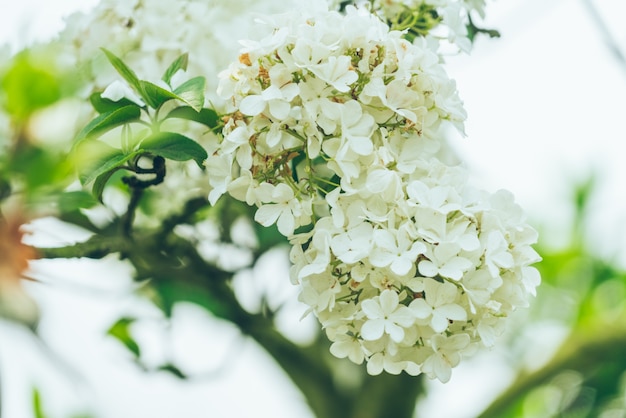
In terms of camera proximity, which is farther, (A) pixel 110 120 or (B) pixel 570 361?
(B) pixel 570 361

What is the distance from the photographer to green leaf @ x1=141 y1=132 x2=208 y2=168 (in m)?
0.53

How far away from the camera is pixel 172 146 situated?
53cm

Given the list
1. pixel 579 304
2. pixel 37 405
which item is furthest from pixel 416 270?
pixel 579 304

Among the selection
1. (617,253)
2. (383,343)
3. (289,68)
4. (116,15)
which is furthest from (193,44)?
(617,253)

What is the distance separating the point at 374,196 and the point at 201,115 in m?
0.16

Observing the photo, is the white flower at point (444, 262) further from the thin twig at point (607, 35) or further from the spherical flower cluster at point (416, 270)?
the thin twig at point (607, 35)

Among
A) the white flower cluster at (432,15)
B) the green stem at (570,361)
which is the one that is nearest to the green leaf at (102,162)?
the white flower cluster at (432,15)

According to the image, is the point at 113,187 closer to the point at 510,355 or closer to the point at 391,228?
the point at 391,228

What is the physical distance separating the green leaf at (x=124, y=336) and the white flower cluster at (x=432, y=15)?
0.52 m

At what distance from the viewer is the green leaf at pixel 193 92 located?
0.52 metres

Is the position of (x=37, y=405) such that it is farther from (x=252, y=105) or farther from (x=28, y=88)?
(x=28, y=88)

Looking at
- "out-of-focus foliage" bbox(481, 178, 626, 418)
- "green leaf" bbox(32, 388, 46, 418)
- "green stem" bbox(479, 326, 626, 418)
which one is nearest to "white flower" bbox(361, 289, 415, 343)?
"green leaf" bbox(32, 388, 46, 418)

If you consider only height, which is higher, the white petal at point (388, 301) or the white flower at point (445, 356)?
the white petal at point (388, 301)

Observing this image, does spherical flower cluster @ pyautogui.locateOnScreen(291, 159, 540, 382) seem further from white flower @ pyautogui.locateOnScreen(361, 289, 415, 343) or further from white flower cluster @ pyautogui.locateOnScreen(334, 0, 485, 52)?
white flower cluster @ pyautogui.locateOnScreen(334, 0, 485, 52)
